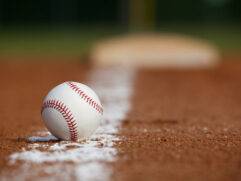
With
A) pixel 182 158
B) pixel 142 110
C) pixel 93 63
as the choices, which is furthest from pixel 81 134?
pixel 93 63

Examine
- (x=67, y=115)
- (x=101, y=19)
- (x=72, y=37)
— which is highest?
(x=67, y=115)

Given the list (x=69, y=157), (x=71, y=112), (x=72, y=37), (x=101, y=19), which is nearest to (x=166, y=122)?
(x=71, y=112)

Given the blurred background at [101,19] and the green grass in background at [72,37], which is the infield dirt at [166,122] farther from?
the blurred background at [101,19]

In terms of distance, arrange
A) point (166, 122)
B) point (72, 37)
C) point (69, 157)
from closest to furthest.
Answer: point (69, 157) < point (166, 122) < point (72, 37)

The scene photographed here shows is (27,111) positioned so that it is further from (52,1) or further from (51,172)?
(52,1)

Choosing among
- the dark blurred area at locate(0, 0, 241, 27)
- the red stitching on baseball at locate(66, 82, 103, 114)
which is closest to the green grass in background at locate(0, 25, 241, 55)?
the dark blurred area at locate(0, 0, 241, 27)

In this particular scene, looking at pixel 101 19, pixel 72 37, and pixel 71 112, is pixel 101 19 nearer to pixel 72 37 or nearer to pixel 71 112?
pixel 72 37

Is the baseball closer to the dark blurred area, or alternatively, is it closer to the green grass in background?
the green grass in background
